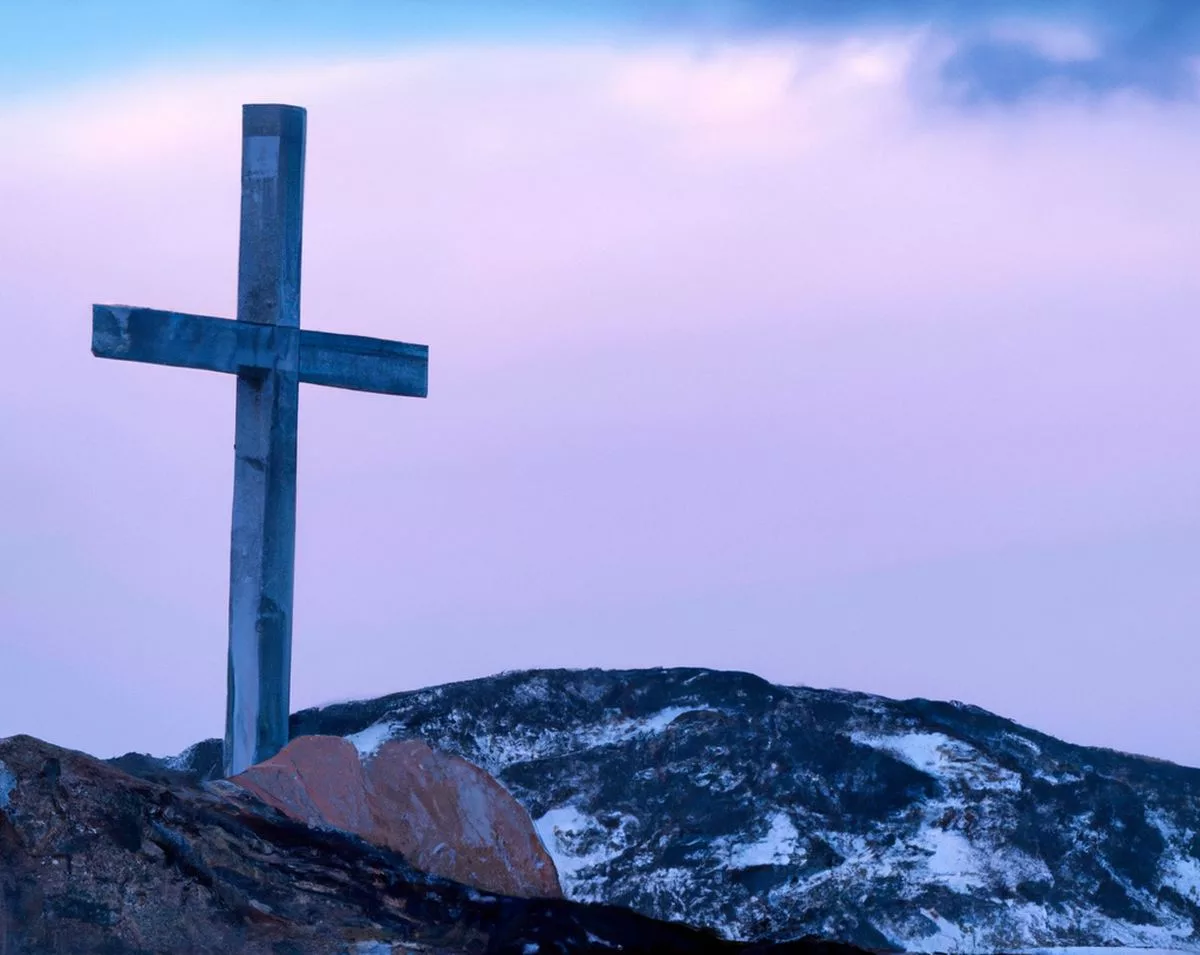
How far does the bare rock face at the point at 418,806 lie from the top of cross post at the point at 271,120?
2.11 m

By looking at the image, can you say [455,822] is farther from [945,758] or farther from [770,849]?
[945,758]

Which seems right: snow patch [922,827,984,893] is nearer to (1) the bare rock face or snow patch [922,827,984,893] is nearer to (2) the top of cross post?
(1) the bare rock face

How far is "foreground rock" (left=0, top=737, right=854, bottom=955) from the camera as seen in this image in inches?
177

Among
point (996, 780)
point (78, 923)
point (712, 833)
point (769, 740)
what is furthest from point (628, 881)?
point (78, 923)

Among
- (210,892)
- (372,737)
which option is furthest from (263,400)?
(210,892)

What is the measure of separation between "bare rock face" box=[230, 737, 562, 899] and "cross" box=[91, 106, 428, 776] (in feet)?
1.40

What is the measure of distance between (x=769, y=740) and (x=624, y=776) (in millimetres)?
548

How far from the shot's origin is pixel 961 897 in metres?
5.87

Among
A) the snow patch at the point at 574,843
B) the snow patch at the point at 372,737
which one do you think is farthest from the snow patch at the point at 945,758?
the snow patch at the point at 372,737

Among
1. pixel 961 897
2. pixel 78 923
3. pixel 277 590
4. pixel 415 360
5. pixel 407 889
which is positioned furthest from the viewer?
pixel 415 360

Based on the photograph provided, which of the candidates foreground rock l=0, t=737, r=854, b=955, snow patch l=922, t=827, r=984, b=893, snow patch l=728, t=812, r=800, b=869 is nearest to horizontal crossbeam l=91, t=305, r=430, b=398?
foreground rock l=0, t=737, r=854, b=955

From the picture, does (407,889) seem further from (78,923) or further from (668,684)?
(668,684)

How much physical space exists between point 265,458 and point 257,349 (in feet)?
1.23

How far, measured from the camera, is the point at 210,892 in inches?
182
